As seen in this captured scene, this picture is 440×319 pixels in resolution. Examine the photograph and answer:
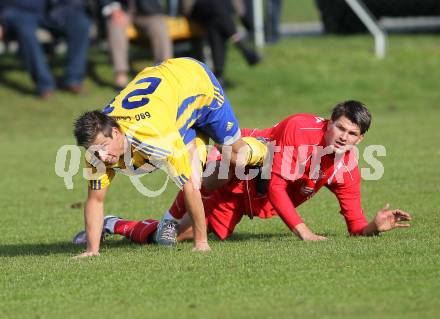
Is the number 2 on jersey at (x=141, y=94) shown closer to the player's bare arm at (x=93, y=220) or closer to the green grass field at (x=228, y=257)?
the player's bare arm at (x=93, y=220)

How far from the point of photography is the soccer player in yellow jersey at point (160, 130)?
7.07 metres

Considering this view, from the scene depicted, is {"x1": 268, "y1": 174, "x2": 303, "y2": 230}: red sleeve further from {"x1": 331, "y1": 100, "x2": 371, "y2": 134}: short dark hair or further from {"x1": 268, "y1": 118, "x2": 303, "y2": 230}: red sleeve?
{"x1": 331, "y1": 100, "x2": 371, "y2": 134}: short dark hair

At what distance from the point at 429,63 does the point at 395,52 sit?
0.94 meters

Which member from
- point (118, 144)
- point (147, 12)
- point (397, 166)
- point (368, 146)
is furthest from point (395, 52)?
point (118, 144)

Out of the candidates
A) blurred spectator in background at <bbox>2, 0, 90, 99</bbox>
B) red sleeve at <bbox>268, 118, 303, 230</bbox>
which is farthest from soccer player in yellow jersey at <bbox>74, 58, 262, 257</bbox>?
blurred spectator in background at <bbox>2, 0, 90, 99</bbox>

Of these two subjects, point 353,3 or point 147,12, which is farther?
point 353,3

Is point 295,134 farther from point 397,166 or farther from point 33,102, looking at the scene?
point 33,102

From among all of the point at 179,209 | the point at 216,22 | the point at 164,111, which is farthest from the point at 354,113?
the point at 216,22

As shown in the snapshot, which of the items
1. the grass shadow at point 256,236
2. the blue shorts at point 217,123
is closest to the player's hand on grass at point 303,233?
the grass shadow at point 256,236

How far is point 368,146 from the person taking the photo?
1459 centimetres

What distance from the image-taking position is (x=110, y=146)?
7059 mm

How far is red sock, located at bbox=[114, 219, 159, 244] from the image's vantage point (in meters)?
8.60

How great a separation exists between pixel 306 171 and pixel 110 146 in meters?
1.72

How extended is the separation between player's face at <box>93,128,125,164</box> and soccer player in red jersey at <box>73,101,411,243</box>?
135cm
